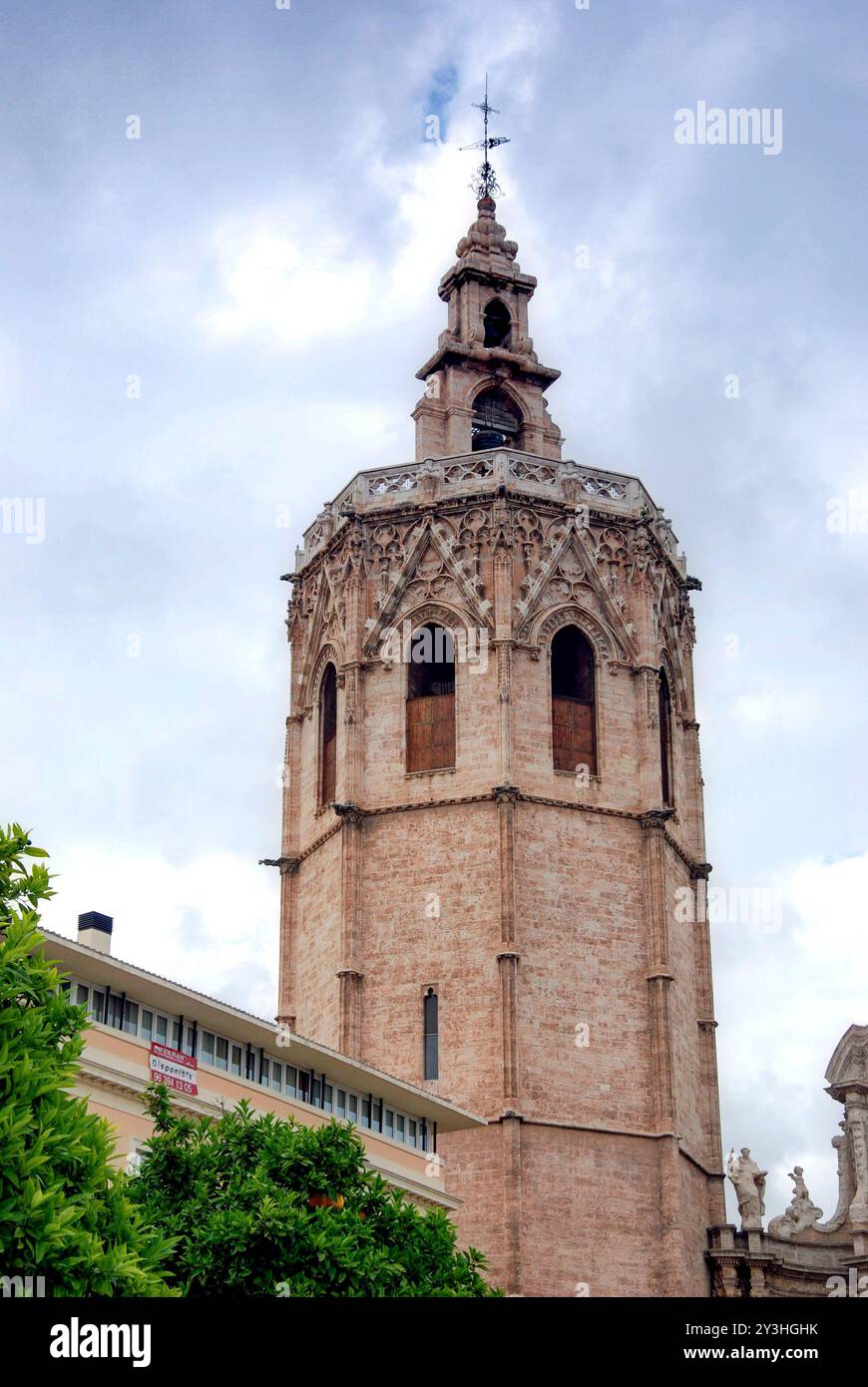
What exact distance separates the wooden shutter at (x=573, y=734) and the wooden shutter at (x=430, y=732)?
8.79 feet

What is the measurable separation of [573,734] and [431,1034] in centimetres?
876

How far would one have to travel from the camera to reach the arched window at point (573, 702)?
57688mm

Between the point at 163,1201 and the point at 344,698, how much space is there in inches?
1107

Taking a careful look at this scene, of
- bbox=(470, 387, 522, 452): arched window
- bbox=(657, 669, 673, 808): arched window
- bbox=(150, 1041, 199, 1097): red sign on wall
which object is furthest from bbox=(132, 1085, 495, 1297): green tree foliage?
bbox=(470, 387, 522, 452): arched window

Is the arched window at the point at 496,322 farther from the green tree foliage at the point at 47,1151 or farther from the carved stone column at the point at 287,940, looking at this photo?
the green tree foliage at the point at 47,1151

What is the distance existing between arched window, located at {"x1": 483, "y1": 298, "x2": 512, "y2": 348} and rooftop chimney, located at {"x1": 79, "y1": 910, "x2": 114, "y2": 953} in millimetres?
31886

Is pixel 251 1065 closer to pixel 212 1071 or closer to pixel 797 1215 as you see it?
pixel 212 1071

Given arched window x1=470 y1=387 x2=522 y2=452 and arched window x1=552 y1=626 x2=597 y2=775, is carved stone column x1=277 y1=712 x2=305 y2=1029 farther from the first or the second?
arched window x1=470 y1=387 x2=522 y2=452

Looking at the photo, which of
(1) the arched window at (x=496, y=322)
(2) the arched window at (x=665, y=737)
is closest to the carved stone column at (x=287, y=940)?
(2) the arched window at (x=665, y=737)

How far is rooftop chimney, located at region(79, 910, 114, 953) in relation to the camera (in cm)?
4019
